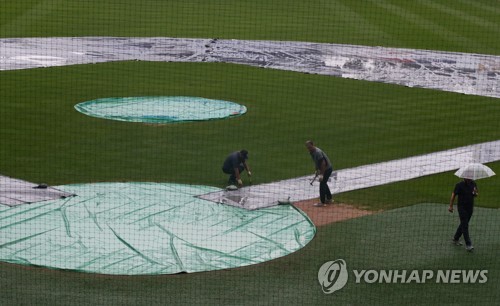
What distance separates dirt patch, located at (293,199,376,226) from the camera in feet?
47.9

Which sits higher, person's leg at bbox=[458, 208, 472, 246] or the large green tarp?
person's leg at bbox=[458, 208, 472, 246]

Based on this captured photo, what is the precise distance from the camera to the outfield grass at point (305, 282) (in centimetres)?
1154

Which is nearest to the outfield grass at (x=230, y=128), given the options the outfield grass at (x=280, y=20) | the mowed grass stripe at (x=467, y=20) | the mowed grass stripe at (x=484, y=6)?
the outfield grass at (x=280, y=20)

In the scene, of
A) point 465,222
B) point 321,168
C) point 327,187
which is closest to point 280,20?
point 327,187

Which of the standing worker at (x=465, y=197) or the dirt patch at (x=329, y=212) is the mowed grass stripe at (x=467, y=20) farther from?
the standing worker at (x=465, y=197)

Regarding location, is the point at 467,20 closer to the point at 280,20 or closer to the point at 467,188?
the point at 280,20

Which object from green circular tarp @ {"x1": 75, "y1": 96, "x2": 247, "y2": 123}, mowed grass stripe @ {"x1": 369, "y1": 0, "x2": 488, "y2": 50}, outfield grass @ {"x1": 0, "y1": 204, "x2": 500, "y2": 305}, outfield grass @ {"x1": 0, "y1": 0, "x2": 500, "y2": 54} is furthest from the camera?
outfield grass @ {"x1": 0, "y1": 0, "x2": 500, "y2": 54}

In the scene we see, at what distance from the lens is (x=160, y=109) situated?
21891mm

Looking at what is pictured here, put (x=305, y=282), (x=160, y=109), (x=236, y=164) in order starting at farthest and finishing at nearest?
(x=160, y=109), (x=236, y=164), (x=305, y=282)

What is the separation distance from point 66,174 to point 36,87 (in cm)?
784

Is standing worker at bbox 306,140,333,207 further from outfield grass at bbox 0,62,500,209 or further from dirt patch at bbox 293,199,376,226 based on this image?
outfield grass at bbox 0,62,500,209

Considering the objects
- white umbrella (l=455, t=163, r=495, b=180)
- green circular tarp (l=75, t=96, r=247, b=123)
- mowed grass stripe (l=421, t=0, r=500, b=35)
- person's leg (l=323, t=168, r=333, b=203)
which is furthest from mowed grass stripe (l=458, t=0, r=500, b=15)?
white umbrella (l=455, t=163, r=495, b=180)

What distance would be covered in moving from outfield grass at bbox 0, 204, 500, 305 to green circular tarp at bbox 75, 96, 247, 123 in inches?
316

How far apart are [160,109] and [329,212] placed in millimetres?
7957
